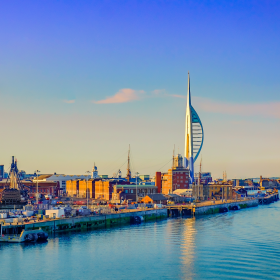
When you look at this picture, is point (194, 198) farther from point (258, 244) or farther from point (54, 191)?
point (258, 244)

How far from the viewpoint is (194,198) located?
431ft

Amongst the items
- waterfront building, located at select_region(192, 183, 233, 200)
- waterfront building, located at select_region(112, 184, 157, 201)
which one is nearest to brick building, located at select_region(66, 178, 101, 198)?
waterfront building, located at select_region(112, 184, 157, 201)

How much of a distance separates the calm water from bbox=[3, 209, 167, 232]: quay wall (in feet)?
11.3

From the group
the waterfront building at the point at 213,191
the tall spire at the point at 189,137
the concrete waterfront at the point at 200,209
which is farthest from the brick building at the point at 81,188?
the concrete waterfront at the point at 200,209

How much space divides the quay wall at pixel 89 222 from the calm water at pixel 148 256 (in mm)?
3435

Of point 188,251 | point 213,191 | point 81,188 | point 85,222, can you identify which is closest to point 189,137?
point 213,191

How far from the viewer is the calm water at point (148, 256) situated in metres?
40.4

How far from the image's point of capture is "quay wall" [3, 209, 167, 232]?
63.9 metres

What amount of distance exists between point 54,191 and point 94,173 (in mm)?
33762

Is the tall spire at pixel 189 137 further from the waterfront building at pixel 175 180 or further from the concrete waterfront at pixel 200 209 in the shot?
the concrete waterfront at pixel 200 209

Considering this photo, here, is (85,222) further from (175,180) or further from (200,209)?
(175,180)

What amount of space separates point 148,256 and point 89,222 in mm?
27013

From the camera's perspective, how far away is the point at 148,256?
47812mm

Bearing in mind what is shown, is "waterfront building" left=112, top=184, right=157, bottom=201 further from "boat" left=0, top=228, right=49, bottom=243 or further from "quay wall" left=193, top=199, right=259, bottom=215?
"boat" left=0, top=228, right=49, bottom=243
